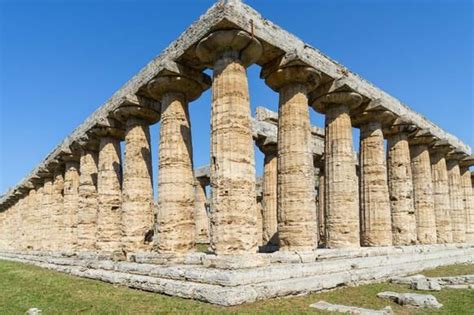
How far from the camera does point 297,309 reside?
859 centimetres

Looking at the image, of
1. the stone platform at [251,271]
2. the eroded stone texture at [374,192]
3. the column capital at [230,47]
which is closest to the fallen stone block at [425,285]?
the stone platform at [251,271]

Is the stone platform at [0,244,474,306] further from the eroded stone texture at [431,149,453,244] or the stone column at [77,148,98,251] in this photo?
the eroded stone texture at [431,149,453,244]

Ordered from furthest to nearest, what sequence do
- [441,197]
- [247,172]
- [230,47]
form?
1. [441,197]
2. [230,47]
3. [247,172]

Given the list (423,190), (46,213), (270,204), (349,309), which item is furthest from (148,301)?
(46,213)

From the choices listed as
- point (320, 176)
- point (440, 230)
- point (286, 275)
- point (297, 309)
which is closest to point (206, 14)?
point (286, 275)

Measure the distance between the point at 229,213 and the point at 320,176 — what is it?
679 inches

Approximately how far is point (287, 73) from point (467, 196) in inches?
848

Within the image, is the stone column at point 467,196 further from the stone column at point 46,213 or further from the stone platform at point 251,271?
the stone column at point 46,213

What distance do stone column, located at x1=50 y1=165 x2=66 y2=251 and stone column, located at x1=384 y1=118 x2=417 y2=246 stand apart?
20591 mm

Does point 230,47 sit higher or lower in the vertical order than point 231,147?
higher

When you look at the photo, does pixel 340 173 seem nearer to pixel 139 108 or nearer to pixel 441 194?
pixel 139 108

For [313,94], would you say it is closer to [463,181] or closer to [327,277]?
[327,277]

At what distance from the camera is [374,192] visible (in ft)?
59.9

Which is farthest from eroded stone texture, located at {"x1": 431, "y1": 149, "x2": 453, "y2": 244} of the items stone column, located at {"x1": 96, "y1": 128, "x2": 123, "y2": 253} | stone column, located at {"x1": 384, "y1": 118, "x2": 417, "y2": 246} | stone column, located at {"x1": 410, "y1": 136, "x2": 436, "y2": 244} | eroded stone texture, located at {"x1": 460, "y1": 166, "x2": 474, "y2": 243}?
stone column, located at {"x1": 96, "y1": 128, "x2": 123, "y2": 253}
